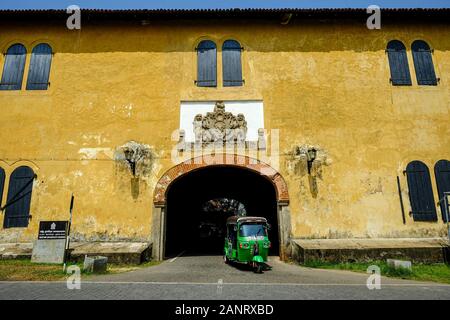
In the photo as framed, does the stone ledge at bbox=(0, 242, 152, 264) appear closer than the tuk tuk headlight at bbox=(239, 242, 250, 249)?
No

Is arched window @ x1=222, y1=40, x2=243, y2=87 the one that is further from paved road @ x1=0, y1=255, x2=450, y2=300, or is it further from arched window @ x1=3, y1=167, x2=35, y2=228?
arched window @ x1=3, y1=167, x2=35, y2=228

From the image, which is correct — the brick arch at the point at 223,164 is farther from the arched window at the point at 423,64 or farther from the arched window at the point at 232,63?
the arched window at the point at 423,64

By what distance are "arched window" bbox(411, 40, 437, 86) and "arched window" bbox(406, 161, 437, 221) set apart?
135 inches

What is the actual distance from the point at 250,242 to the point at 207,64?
7166 millimetres

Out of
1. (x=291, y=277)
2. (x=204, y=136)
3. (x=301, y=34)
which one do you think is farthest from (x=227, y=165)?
(x=301, y=34)

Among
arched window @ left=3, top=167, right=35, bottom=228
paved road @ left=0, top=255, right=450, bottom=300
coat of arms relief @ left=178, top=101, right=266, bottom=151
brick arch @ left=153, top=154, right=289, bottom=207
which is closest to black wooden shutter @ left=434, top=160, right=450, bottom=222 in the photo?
paved road @ left=0, top=255, right=450, bottom=300

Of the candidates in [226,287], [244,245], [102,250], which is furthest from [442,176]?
[102,250]

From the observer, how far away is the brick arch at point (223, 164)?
443 inches

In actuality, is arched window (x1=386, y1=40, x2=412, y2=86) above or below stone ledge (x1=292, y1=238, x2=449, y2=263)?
above

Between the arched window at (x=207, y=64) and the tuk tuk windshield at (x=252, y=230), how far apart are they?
5693 mm

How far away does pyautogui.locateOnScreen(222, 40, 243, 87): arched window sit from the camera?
12336mm

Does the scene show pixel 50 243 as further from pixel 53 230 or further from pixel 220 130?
pixel 220 130

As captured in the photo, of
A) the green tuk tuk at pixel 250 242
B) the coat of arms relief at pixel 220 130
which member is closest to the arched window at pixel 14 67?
the coat of arms relief at pixel 220 130
